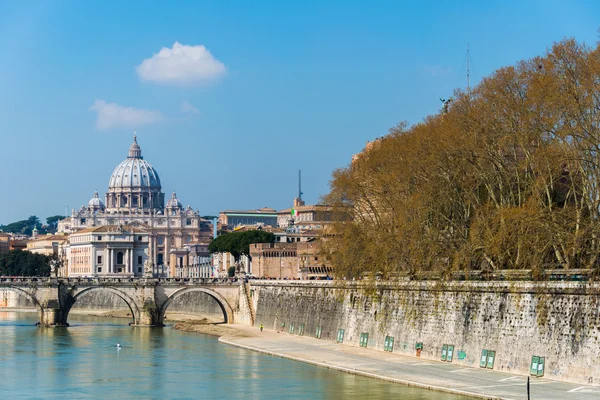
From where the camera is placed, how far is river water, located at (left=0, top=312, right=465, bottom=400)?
2106 inches

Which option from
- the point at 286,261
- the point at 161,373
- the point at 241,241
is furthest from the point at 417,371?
the point at 241,241

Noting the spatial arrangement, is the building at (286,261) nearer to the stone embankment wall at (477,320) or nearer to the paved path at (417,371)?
the stone embankment wall at (477,320)

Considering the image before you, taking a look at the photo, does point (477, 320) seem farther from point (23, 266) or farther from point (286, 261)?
point (23, 266)

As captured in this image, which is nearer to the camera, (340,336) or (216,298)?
(340,336)

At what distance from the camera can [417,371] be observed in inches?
2218

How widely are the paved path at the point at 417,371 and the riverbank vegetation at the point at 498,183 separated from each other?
442cm

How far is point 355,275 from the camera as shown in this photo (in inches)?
2896

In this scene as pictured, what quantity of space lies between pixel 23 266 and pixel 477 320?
12640 cm

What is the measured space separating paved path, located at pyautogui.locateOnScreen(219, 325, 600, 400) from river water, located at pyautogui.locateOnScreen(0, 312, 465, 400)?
33.4 inches

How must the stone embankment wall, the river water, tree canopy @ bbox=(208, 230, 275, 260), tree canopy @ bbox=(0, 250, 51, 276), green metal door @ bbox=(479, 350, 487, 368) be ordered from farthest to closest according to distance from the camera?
tree canopy @ bbox=(0, 250, 51, 276), tree canopy @ bbox=(208, 230, 275, 260), green metal door @ bbox=(479, 350, 487, 368), the river water, the stone embankment wall

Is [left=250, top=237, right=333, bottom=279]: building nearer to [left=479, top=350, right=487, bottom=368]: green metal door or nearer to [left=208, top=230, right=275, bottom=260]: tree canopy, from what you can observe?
[left=208, top=230, right=275, bottom=260]: tree canopy

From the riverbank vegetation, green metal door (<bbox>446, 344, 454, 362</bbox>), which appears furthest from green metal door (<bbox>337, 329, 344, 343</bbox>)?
green metal door (<bbox>446, 344, 454, 362</bbox>)

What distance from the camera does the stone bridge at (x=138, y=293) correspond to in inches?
3824

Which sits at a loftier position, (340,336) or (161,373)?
(340,336)
